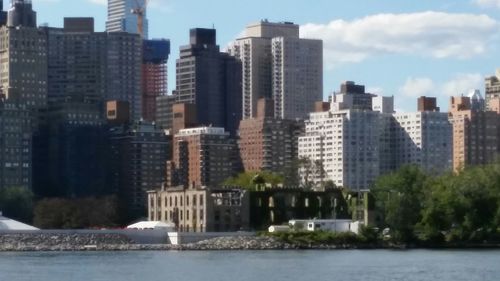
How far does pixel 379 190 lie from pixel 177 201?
74.3 feet

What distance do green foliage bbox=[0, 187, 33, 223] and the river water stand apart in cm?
5733

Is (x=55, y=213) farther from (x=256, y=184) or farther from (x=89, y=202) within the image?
(x=256, y=184)

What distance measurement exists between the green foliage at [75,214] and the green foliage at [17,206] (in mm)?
1557

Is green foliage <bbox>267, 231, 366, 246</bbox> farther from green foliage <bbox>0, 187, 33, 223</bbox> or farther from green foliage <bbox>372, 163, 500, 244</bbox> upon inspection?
green foliage <bbox>0, 187, 33, 223</bbox>

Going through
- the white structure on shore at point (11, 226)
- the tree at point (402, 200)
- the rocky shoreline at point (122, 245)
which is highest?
the tree at point (402, 200)

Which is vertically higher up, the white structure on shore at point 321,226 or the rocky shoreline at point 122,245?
the white structure on shore at point 321,226

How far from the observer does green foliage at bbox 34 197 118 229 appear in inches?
6900

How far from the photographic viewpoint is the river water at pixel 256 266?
88.1 meters

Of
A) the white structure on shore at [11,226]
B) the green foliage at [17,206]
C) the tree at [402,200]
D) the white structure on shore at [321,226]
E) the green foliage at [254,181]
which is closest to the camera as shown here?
the tree at [402,200]

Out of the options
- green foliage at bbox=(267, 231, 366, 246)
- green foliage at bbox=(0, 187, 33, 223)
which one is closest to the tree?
green foliage at bbox=(267, 231, 366, 246)

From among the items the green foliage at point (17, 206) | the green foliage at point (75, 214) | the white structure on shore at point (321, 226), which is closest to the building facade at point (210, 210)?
the white structure on shore at point (321, 226)

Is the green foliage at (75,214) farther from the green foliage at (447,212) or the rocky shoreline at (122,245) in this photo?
the green foliage at (447,212)

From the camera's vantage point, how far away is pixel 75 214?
584 feet

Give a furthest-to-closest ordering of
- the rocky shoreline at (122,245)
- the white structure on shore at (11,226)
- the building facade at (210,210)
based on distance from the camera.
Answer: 1. the building facade at (210,210)
2. the white structure on shore at (11,226)
3. the rocky shoreline at (122,245)
